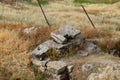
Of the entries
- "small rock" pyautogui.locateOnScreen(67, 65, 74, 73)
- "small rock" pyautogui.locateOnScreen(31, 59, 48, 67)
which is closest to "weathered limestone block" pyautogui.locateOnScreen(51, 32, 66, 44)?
"small rock" pyautogui.locateOnScreen(31, 59, 48, 67)

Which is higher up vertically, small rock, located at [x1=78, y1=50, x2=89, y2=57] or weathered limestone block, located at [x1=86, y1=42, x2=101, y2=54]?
weathered limestone block, located at [x1=86, y1=42, x2=101, y2=54]

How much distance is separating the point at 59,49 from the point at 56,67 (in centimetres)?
156

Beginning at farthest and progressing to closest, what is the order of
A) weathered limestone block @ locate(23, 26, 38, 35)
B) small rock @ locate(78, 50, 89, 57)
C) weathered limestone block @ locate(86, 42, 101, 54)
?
weathered limestone block @ locate(23, 26, 38, 35), weathered limestone block @ locate(86, 42, 101, 54), small rock @ locate(78, 50, 89, 57)

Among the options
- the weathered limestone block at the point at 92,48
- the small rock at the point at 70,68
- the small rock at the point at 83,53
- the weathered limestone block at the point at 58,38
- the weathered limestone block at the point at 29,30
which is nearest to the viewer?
the small rock at the point at 70,68

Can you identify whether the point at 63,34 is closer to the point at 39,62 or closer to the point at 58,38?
the point at 58,38

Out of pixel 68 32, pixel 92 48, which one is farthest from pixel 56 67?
pixel 92 48

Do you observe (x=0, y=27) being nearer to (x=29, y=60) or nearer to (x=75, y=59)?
(x=29, y=60)

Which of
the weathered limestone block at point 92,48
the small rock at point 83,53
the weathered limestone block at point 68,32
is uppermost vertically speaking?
the weathered limestone block at point 68,32

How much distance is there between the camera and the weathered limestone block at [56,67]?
14747 millimetres

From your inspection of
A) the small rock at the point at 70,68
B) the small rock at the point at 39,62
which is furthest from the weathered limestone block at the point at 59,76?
the small rock at the point at 39,62

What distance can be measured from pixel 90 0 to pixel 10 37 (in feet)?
141

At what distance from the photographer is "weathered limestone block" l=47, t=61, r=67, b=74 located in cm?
1475

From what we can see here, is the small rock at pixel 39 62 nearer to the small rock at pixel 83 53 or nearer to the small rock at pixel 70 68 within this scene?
the small rock at pixel 70 68

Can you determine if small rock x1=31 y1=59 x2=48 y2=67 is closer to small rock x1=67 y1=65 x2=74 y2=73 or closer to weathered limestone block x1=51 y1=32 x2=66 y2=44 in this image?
small rock x1=67 y1=65 x2=74 y2=73
